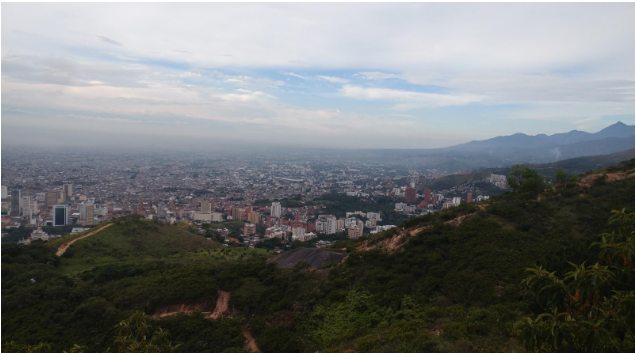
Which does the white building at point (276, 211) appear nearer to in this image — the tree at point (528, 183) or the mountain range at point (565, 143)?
the tree at point (528, 183)

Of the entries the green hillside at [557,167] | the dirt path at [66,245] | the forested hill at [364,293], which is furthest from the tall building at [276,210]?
the forested hill at [364,293]

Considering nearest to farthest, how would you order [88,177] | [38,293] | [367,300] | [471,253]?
[367,300], [471,253], [38,293], [88,177]

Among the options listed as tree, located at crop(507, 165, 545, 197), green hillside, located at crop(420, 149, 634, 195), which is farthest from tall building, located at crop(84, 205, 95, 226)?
green hillside, located at crop(420, 149, 634, 195)

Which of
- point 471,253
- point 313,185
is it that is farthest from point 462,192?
point 471,253

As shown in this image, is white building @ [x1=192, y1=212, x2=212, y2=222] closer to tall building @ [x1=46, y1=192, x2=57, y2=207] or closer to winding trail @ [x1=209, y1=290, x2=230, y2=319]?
tall building @ [x1=46, y1=192, x2=57, y2=207]

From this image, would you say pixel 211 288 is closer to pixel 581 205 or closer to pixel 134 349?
pixel 134 349
